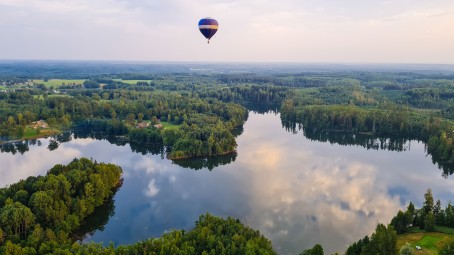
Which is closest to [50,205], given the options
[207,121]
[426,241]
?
[426,241]

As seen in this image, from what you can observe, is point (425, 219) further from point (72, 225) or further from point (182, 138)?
point (182, 138)

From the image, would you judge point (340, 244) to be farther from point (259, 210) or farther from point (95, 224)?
point (95, 224)

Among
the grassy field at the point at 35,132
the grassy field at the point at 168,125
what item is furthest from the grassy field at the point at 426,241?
the grassy field at the point at 35,132

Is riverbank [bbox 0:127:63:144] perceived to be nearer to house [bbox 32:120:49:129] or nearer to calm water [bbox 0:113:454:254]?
house [bbox 32:120:49:129]

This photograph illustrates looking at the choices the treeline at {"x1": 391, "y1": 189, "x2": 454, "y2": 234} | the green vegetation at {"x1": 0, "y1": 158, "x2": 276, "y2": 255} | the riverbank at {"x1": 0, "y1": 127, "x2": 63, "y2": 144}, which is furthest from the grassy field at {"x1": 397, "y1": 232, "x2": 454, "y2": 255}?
the riverbank at {"x1": 0, "y1": 127, "x2": 63, "y2": 144}

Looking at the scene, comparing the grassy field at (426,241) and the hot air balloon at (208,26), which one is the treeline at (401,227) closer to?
the grassy field at (426,241)

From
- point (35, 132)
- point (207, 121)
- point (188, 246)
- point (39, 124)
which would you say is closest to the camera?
point (188, 246)
